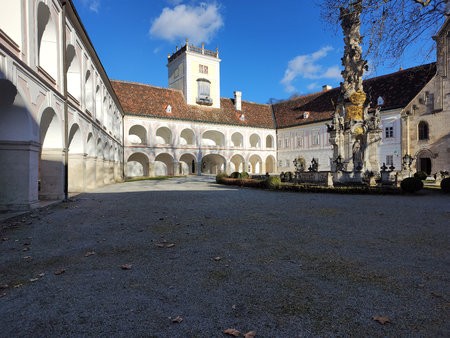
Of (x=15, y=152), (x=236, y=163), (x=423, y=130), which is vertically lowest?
(x=15, y=152)

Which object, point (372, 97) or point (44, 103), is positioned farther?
point (372, 97)

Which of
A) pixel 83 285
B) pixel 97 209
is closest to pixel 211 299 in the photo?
pixel 83 285

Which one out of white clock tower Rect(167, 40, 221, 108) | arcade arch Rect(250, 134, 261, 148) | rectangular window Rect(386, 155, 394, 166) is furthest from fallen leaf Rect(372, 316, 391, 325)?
arcade arch Rect(250, 134, 261, 148)

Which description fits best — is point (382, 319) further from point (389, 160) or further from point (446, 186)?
point (389, 160)

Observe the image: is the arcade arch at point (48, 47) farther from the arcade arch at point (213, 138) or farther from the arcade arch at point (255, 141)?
the arcade arch at point (255, 141)

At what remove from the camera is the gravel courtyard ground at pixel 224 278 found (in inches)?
106

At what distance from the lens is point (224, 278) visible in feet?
12.2

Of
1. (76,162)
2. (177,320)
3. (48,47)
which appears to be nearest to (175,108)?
(76,162)

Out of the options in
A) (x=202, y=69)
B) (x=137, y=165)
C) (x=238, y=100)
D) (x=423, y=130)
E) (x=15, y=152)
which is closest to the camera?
(x=15, y=152)

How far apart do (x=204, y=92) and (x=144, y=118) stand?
980cm

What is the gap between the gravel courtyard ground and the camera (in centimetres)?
268

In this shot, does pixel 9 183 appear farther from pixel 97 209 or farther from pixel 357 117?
pixel 357 117

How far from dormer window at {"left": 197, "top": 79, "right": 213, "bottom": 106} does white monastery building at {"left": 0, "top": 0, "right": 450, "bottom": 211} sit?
0.14m

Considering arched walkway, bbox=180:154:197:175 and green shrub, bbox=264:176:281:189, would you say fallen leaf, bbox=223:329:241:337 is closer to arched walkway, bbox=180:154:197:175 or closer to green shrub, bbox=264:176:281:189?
green shrub, bbox=264:176:281:189
